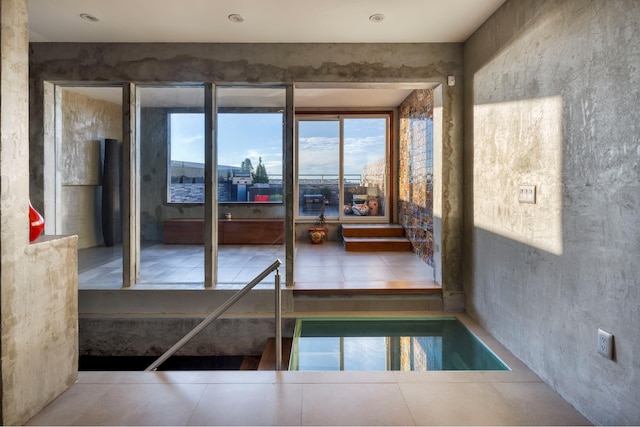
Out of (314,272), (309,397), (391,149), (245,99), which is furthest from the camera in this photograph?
(391,149)

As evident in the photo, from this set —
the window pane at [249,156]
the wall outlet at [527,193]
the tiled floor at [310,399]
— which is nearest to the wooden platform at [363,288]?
the window pane at [249,156]

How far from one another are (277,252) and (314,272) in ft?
2.10

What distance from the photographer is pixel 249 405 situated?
2033 millimetres

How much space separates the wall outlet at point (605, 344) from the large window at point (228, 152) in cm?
305

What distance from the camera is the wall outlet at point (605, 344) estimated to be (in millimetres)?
1803

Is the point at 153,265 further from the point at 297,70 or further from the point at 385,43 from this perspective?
the point at 385,43

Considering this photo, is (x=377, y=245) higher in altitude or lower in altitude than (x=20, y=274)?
lower

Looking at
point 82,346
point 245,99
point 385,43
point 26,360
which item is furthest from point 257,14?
point 82,346

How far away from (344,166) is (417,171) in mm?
1903

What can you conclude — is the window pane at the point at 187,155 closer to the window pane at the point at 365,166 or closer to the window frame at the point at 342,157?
the window frame at the point at 342,157

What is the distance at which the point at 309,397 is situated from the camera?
2121 millimetres

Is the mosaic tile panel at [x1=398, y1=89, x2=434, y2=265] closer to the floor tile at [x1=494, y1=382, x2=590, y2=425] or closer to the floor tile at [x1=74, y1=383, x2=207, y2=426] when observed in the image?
the floor tile at [x1=494, y1=382, x2=590, y2=425]

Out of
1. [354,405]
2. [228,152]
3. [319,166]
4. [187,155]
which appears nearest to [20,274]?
[354,405]

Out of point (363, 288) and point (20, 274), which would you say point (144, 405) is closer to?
point (20, 274)
